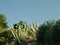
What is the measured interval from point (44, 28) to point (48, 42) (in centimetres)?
175

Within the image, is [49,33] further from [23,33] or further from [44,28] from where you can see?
[23,33]

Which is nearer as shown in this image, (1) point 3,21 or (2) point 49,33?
(2) point 49,33

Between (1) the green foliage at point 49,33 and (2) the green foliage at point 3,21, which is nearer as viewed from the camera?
(1) the green foliage at point 49,33

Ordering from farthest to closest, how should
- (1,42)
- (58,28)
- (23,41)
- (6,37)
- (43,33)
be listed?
(6,37)
(1,42)
(23,41)
(43,33)
(58,28)

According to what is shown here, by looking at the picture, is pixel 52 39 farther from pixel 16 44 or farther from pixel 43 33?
pixel 16 44

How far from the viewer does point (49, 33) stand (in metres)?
17.3

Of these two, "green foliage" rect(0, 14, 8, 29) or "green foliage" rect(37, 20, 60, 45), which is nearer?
"green foliage" rect(37, 20, 60, 45)

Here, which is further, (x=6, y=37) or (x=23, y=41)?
(x=6, y=37)

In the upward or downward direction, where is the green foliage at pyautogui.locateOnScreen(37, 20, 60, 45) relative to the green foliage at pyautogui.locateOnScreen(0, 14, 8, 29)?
downward

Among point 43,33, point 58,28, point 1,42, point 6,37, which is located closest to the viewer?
point 58,28

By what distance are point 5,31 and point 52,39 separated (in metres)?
14.2

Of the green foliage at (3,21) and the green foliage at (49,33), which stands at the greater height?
the green foliage at (3,21)

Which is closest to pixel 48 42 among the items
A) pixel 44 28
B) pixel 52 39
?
pixel 52 39

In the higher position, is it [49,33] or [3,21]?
[3,21]
